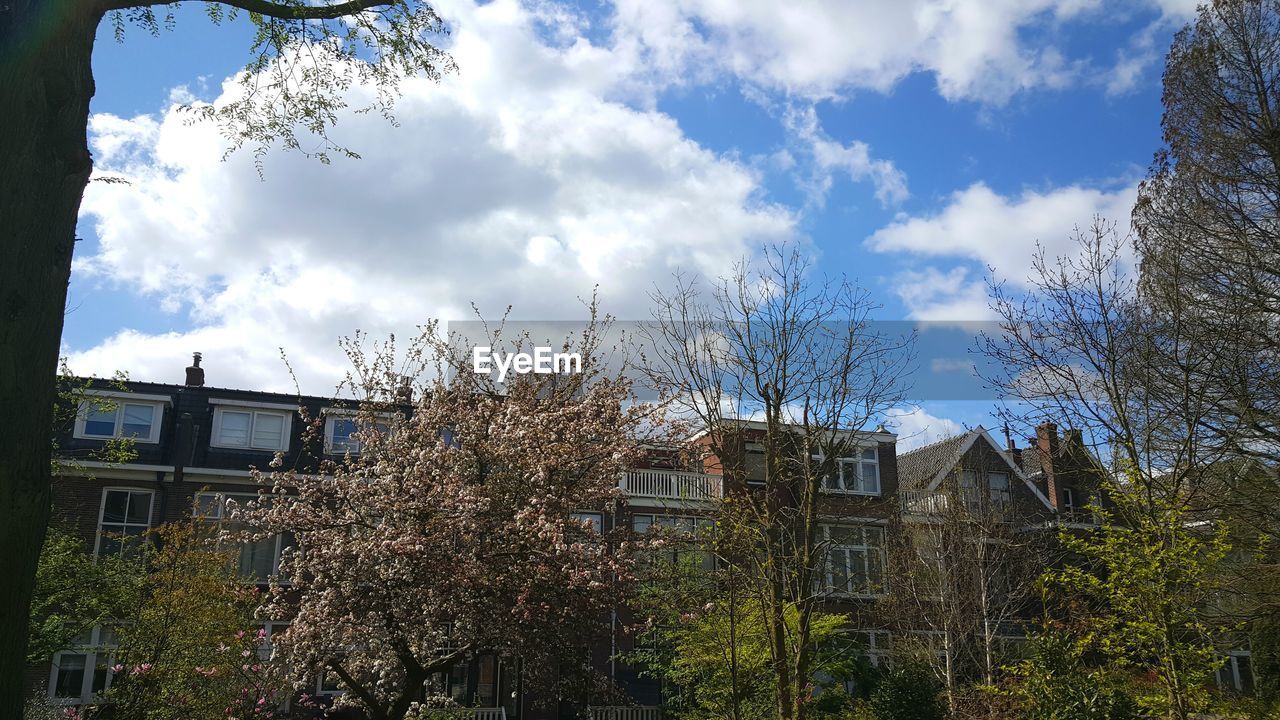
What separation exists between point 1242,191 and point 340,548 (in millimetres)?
16619

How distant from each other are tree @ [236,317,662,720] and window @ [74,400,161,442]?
1154 cm

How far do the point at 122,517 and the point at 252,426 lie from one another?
A: 4.17 metres

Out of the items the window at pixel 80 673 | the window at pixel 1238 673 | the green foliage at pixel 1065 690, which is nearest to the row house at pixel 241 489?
the window at pixel 80 673

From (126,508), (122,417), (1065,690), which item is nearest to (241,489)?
(126,508)

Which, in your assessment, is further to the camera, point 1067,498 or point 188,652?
point 1067,498

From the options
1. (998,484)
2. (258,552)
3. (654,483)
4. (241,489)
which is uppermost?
(998,484)

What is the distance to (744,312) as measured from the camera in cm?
1606

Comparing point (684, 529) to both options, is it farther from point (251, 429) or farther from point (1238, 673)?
point (1238, 673)

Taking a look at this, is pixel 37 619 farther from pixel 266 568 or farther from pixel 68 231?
pixel 68 231

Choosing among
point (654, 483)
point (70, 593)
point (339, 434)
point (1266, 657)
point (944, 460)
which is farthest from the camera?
point (944, 460)

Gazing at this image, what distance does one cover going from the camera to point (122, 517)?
82.4 feet

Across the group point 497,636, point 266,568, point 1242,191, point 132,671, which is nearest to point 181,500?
point 266,568

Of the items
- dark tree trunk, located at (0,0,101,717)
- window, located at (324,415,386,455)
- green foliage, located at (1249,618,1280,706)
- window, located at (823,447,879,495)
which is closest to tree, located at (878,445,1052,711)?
window, located at (823,447,879,495)

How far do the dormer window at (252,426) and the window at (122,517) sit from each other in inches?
95.9
